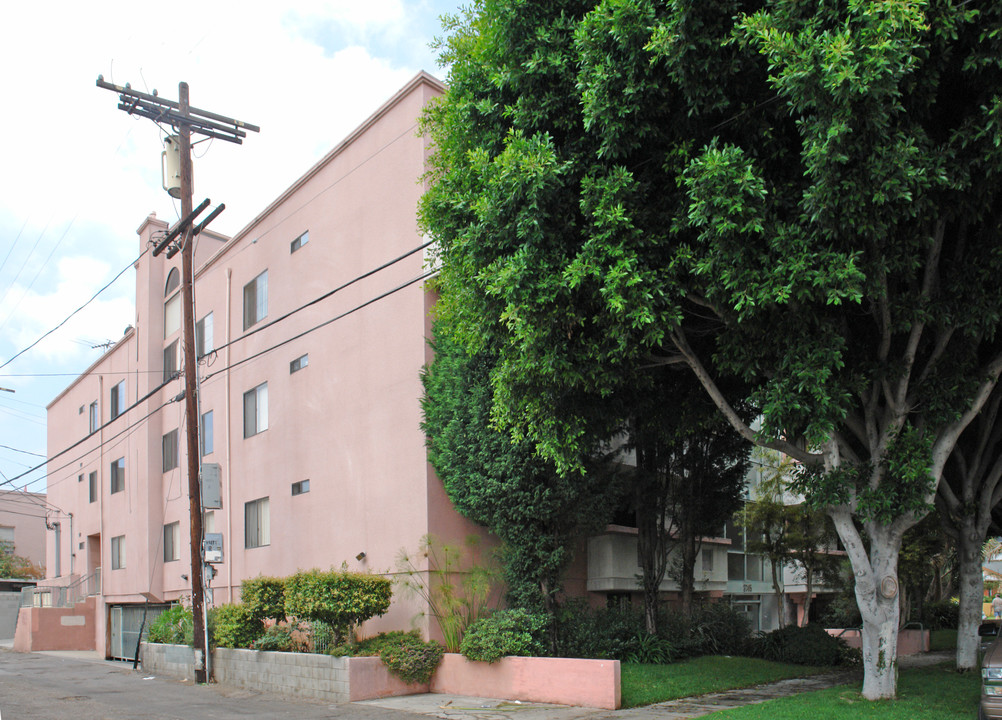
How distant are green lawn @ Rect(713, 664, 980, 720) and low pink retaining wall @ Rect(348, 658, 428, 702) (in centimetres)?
619

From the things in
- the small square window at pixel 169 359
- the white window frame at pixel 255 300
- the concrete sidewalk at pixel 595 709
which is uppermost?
the white window frame at pixel 255 300

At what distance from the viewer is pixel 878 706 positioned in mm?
12047

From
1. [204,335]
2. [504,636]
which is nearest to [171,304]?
[204,335]

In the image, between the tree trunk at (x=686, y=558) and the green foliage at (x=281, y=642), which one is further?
the tree trunk at (x=686, y=558)

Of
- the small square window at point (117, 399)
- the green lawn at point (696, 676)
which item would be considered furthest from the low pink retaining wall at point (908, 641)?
the small square window at point (117, 399)

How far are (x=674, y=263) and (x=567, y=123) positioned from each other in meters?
2.45

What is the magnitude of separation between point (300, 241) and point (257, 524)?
7432 mm

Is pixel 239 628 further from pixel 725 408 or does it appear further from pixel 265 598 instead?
pixel 725 408

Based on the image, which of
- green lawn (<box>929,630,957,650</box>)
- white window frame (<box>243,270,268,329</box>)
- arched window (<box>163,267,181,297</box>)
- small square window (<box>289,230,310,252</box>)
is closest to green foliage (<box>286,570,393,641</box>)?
small square window (<box>289,230,310,252</box>)

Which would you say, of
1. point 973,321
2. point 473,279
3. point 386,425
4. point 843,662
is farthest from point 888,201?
point 843,662

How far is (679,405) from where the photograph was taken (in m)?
15.5

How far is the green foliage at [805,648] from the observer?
18766 millimetres

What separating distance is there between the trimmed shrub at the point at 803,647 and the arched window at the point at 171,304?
68.5ft

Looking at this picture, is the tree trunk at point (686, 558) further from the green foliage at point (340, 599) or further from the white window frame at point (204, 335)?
the white window frame at point (204, 335)
